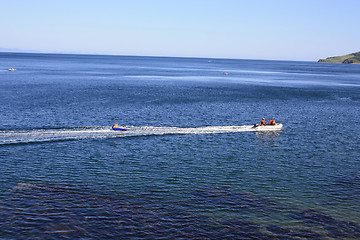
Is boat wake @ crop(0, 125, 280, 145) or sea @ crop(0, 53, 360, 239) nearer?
sea @ crop(0, 53, 360, 239)

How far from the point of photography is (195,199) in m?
37.4

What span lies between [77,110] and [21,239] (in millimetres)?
58658

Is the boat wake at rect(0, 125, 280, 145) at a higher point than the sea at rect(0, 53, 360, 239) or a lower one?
higher

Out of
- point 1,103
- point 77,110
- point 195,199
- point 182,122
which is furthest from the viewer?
point 1,103

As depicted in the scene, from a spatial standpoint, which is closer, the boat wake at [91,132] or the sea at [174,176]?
the sea at [174,176]

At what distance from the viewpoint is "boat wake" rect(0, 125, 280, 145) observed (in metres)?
56.8

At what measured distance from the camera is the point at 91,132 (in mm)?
62656

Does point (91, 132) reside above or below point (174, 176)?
above

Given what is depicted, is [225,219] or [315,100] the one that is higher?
[315,100]

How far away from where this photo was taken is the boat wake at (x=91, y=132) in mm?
56781

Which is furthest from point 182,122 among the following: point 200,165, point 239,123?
point 200,165

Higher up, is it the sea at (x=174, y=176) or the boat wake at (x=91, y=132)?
the boat wake at (x=91, y=132)

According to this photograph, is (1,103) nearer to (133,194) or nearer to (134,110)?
(134,110)

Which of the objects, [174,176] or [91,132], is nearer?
[174,176]
